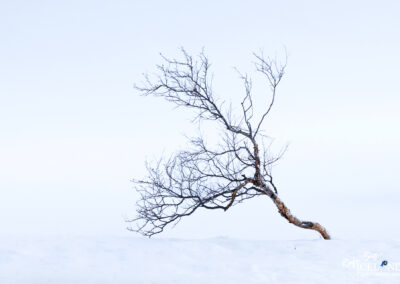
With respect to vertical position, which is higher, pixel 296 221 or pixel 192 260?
pixel 296 221

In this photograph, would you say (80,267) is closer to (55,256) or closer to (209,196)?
(55,256)

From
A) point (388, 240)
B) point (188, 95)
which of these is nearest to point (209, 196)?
point (188, 95)

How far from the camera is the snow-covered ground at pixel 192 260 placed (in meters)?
6.42

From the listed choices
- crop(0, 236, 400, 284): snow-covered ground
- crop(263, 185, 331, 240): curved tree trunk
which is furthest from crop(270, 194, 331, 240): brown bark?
crop(0, 236, 400, 284): snow-covered ground

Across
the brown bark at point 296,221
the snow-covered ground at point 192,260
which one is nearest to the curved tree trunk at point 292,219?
the brown bark at point 296,221

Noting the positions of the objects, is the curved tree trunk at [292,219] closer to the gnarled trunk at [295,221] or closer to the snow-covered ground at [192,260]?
the gnarled trunk at [295,221]

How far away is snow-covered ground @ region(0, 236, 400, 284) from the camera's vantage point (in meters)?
6.42

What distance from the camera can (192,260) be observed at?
280 inches

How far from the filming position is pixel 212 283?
20.2 feet

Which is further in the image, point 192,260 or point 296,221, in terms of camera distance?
point 296,221

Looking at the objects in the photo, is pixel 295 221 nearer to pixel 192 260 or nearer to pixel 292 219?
pixel 292 219

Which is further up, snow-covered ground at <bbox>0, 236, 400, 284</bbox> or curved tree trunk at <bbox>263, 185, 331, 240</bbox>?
curved tree trunk at <bbox>263, 185, 331, 240</bbox>

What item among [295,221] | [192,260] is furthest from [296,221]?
[192,260]

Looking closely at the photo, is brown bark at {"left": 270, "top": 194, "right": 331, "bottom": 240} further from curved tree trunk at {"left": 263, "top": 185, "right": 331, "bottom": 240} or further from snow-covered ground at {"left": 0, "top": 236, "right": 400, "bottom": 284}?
snow-covered ground at {"left": 0, "top": 236, "right": 400, "bottom": 284}
